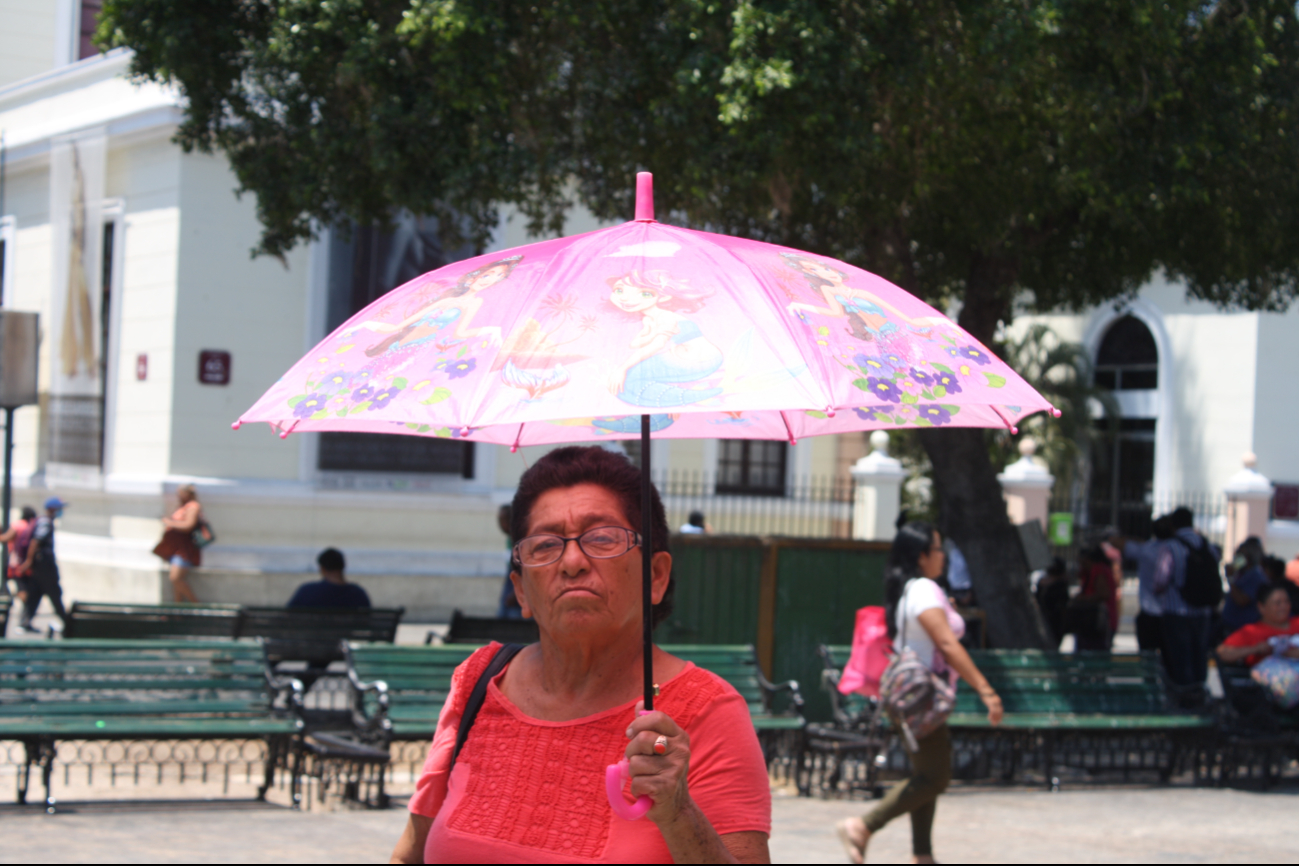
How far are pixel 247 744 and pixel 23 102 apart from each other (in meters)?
14.0

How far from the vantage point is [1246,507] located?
907 inches

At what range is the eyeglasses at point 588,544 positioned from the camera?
8.95 feet

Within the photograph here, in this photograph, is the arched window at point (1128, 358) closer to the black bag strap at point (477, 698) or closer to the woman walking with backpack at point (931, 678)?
the woman walking with backpack at point (931, 678)

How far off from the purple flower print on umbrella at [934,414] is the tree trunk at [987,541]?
327 inches

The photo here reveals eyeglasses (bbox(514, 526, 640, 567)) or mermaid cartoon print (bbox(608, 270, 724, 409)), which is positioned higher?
mermaid cartoon print (bbox(608, 270, 724, 409))

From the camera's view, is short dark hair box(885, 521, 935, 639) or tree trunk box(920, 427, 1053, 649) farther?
tree trunk box(920, 427, 1053, 649)

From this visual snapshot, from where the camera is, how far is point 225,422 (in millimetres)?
17422

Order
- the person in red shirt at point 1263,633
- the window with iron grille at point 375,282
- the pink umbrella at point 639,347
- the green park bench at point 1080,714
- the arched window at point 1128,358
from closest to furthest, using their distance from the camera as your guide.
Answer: the pink umbrella at point 639,347 < the green park bench at point 1080,714 < the person in red shirt at point 1263,633 < the window with iron grille at point 375,282 < the arched window at point 1128,358

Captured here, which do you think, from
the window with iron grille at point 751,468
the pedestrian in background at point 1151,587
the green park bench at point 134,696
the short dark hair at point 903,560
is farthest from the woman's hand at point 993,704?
the window with iron grille at point 751,468

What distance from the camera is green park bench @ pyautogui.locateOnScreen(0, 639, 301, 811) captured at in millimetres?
7684

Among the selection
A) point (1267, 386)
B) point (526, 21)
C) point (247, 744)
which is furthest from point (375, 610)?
point (1267, 386)

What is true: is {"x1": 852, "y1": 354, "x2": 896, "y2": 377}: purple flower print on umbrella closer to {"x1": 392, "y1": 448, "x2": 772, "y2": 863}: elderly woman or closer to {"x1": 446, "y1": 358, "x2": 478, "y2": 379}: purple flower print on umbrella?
{"x1": 392, "y1": 448, "x2": 772, "y2": 863}: elderly woman

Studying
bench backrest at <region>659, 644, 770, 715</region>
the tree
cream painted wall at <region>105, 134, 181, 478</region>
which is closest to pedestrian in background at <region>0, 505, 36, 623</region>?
cream painted wall at <region>105, 134, 181, 478</region>

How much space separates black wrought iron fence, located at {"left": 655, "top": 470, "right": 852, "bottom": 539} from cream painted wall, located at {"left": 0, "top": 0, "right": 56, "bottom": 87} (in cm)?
1127
